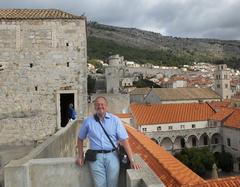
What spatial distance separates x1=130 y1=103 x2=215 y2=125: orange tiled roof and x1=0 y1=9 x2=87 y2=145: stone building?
120ft

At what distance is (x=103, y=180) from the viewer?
4695 mm

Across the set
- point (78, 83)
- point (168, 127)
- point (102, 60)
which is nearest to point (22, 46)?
point (78, 83)

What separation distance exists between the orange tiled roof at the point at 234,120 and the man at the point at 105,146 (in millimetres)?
44967

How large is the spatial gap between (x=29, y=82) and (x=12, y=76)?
2.10ft

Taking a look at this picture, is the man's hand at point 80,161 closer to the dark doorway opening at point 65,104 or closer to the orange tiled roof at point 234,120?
the dark doorway opening at point 65,104

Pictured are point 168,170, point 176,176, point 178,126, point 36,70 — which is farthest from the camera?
point 178,126

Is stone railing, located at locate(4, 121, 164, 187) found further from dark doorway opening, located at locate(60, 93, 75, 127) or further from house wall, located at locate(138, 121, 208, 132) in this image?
house wall, located at locate(138, 121, 208, 132)

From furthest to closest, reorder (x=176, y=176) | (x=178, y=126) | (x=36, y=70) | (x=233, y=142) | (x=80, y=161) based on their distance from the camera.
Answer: (x=178, y=126) → (x=233, y=142) → (x=36, y=70) → (x=176, y=176) → (x=80, y=161)

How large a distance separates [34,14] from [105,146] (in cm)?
1044

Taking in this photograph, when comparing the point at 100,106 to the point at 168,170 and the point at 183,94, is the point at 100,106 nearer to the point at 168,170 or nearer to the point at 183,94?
the point at 168,170

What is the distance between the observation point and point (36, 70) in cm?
1356

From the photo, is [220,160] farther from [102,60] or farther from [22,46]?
[102,60]

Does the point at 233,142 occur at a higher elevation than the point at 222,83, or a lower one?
lower

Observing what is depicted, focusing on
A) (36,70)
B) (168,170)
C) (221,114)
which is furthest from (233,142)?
(168,170)
